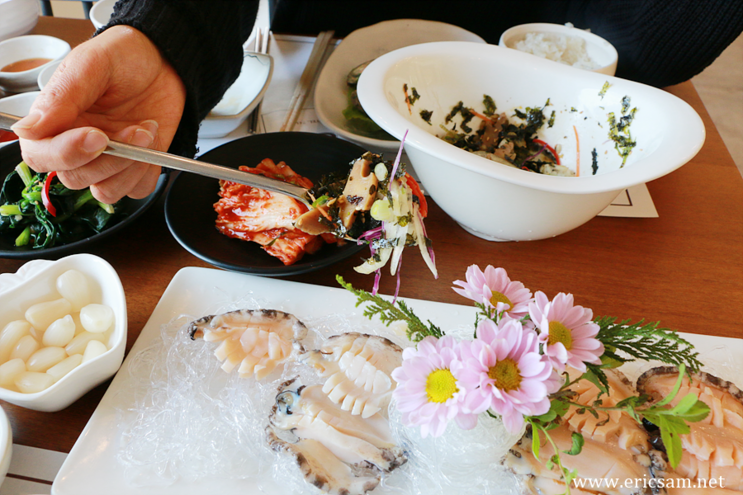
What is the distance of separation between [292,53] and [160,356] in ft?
3.60

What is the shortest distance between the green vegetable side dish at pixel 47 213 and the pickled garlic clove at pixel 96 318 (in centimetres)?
26

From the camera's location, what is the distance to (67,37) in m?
1.58

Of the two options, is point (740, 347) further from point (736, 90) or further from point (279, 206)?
point (736, 90)

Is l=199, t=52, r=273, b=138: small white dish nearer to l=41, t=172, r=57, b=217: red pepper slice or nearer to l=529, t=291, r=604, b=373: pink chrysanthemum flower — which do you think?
l=41, t=172, r=57, b=217: red pepper slice

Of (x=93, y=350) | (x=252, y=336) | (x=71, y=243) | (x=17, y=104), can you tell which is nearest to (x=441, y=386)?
(x=252, y=336)

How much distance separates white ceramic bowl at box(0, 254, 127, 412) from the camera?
596mm

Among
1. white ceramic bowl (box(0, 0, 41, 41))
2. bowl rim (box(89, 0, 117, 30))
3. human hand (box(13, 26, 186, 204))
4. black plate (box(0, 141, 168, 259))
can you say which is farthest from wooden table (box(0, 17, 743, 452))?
white ceramic bowl (box(0, 0, 41, 41))

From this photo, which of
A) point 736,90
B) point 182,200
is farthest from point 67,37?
point 736,90

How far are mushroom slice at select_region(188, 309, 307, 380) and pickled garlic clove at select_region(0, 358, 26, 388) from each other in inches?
8.6

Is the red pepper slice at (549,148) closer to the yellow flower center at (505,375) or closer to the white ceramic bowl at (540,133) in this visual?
the white ceramic bowl at (540,133)

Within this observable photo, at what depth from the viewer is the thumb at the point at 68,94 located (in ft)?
2.31

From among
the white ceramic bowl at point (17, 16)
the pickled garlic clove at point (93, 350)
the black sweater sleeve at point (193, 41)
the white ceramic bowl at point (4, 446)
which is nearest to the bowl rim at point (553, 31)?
the black sweater sleeve at point (193, 41)

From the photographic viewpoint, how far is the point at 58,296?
0.73m

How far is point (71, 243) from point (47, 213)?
0.12 meters
